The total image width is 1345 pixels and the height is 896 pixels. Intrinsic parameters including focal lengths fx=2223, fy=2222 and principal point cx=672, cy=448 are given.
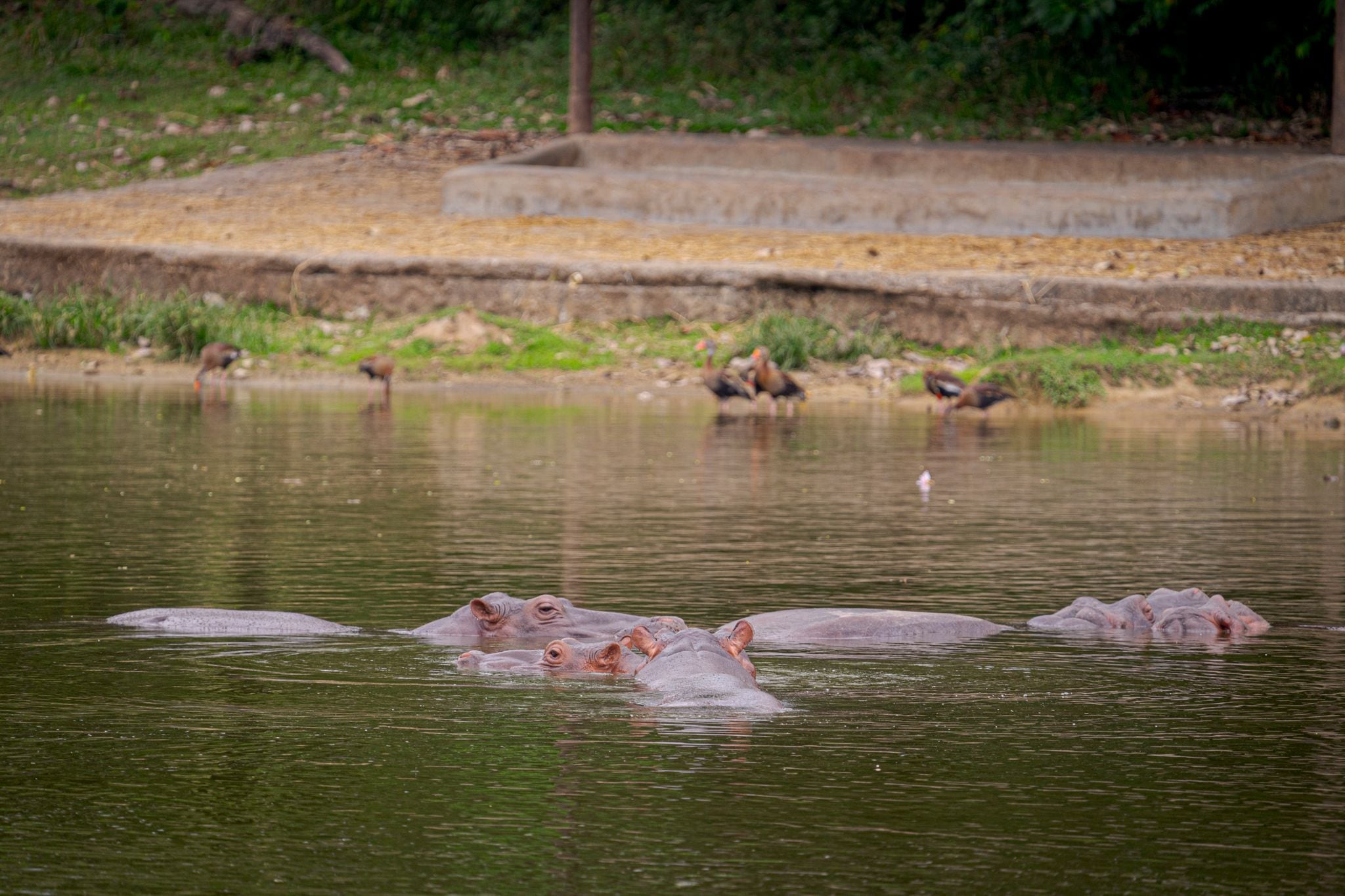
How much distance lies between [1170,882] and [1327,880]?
1.17ft

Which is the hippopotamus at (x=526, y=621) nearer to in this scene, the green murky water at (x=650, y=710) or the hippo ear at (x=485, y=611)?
the hippo ear at (x=485, y=611)

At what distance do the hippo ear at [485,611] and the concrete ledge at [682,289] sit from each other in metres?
11.7

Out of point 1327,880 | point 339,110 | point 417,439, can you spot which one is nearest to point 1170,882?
point 1327,880

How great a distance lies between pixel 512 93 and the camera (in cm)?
3009

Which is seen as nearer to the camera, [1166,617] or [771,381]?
[1166,617]

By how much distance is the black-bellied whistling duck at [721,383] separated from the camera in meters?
17.8

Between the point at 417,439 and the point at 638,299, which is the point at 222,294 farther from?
the point at 417,439

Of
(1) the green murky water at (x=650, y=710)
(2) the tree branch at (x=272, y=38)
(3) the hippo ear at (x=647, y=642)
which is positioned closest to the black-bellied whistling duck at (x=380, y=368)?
(1) the green murky water at (x=650, y=710)

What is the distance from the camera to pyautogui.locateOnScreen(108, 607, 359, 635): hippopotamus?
8312 millimetres

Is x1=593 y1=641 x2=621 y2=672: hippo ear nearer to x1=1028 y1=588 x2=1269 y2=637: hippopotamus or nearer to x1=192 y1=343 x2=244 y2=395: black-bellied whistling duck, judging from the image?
x1=1028 y1=588 x2=1269 y2=637: hippopotamus

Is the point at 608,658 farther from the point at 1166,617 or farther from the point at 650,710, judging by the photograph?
the point at 1166,617

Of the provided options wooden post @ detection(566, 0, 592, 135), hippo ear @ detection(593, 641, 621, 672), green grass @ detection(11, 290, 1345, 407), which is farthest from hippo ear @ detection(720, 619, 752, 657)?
wooden post @ detection(566, 0, 592, 135)

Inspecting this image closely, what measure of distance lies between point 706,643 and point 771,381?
35.2 feet

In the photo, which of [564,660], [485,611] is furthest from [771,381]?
[564,660]
